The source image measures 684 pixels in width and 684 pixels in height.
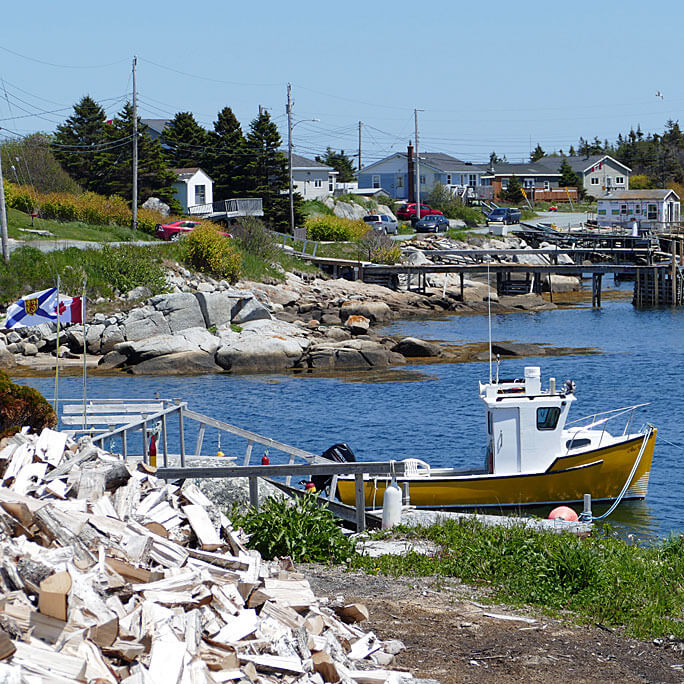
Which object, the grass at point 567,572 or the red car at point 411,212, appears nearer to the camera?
the grass at point 567,572

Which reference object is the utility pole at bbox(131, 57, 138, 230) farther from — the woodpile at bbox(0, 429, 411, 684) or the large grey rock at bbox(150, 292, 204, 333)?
the woodpile at bbox(0, 429, 411, 684)

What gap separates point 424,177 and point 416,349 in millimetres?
77080

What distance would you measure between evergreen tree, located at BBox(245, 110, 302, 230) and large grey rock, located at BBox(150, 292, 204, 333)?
1195 inches

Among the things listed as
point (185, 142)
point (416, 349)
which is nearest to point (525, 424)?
point (416, 349)

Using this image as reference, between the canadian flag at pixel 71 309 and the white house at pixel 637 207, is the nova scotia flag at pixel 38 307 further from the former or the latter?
the white house at pixel 637 207

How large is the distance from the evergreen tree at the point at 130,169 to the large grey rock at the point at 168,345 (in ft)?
100

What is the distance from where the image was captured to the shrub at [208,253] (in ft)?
195

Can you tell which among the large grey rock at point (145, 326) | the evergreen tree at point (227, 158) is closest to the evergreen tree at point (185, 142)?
the evergreen tree at point (227, 158)

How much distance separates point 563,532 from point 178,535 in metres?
6.74

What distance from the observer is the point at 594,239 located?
8475 cm

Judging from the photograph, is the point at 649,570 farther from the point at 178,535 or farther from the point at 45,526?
the point at 45,526

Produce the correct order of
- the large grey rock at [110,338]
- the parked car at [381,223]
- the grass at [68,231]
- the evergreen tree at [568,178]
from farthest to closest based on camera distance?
the evergreen tree at [568,178]
the parked car at [381,223]
the grass at [68,231]
the large grey rock at [110,338]

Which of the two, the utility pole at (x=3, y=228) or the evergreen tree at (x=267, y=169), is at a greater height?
the evergreen tree at (x=267, y=169)

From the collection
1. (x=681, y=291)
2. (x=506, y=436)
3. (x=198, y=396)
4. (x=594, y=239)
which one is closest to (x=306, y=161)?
(x=594, y=239)
